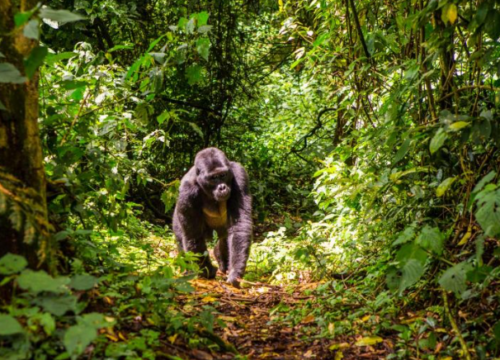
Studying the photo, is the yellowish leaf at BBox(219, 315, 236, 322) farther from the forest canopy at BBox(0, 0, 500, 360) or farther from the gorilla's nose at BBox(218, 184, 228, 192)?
the gorilla's nose at BBox(218, 184, 228, 192)

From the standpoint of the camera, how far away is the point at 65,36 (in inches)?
284

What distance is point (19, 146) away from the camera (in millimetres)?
2346

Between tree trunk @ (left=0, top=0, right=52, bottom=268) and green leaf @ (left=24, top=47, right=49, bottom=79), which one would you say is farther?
tree trunk @ (left=0, top=0, right=52, bottom=268)

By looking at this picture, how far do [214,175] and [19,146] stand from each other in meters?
3.39

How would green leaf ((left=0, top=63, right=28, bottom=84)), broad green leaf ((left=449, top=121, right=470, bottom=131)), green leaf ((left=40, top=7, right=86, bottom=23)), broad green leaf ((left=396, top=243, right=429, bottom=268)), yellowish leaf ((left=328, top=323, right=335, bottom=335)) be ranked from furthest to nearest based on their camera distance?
1. yellowish leaf ((left=328, top=323, right=335, bottom=335))
2. broad green leaf ((left=449, top=121, right=470, bottom=131))
3. broad green leaf ((left=396, top=243, right=429, bottom=268))
4. green leaf ((left=0, top=63, right=28, bottom=84))
5. green leaf ((left=40, top=7, right=86, bottom=23))

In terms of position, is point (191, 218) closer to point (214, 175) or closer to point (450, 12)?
point (214, 175)

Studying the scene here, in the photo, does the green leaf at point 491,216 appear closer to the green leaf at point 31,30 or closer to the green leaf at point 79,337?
the green leaf at point 79,337

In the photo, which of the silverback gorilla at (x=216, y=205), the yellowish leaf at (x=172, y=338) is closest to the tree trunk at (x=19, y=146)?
the yellowish leaf at (x=172, y=338)

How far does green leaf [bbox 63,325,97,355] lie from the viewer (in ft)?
5.59

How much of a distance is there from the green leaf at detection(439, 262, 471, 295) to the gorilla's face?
11.0 feet

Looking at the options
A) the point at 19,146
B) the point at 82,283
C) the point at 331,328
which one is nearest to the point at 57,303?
the point at 82,283

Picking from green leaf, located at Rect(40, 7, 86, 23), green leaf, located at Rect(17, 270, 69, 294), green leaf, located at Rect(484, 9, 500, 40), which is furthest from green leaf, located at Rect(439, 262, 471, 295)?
green leaf, located at Rect(40, 7, 86, 23)

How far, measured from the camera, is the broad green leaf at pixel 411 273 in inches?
96.8

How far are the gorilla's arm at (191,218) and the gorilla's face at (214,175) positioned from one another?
118mm
